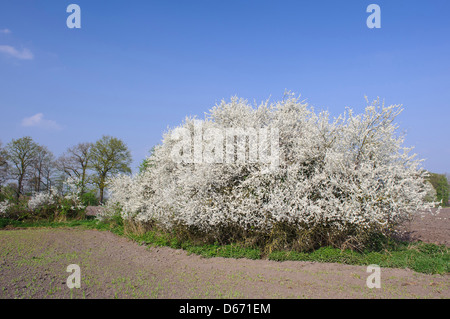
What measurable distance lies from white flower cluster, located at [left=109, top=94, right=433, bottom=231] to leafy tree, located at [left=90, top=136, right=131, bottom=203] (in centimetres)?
2256

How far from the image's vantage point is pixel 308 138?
25.5 feet

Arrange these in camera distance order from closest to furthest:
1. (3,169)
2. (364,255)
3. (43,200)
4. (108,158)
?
(364,255)
(43,200)
(3,169)
(108,158)

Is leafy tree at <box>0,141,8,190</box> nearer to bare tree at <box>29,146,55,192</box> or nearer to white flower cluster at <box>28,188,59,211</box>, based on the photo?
bare tree at <box>29,146,55,192</box>

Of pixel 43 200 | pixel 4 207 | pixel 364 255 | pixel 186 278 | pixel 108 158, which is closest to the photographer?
pixel 186 278

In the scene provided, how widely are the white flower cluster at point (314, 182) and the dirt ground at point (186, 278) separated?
1159 millimetres

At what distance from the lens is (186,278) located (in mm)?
5707

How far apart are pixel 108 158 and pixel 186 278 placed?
86.3 feet

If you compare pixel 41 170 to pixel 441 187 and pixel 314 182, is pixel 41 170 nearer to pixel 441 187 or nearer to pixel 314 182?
pixel 314 182

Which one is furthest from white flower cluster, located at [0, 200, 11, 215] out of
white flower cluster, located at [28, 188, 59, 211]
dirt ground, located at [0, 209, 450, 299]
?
dirt ground, located at [0, 209, 450, 299]

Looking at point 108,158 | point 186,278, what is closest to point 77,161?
point 108,158

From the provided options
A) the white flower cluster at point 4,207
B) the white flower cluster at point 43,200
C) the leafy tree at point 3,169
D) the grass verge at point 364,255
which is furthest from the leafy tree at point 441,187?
the leafy tree at point 3,169

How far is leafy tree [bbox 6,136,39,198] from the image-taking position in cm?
2544

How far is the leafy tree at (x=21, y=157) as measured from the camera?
25.4 metres
